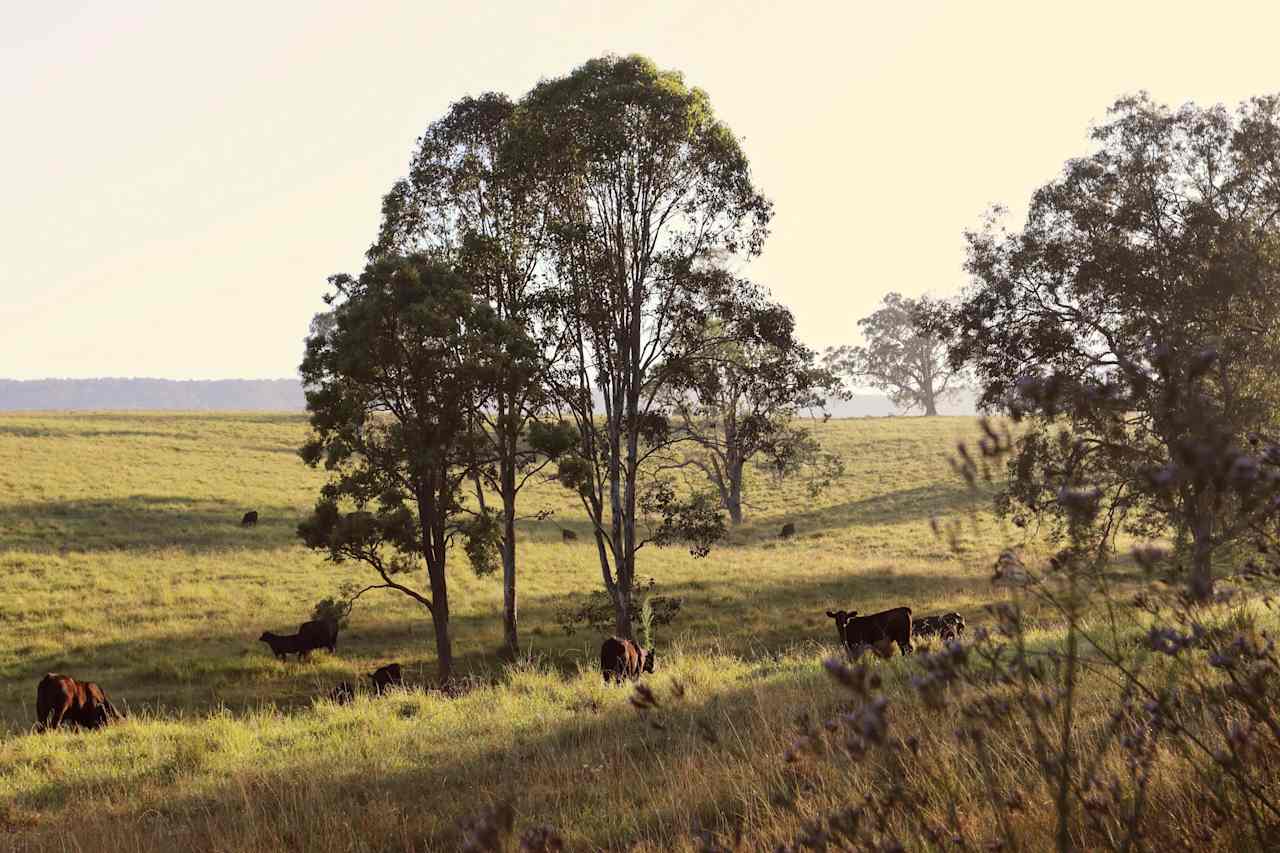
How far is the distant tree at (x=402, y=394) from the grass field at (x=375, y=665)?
12.1 ft

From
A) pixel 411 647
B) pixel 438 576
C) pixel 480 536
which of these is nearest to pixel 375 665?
pixel 411 647

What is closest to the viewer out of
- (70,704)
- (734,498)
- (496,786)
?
(496,786)

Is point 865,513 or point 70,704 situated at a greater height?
point 70,704

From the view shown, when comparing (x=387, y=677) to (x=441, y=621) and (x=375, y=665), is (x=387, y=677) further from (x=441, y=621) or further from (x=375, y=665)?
(x=375, y=665)

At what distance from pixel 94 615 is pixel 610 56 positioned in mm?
22387

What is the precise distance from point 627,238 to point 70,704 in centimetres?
1570

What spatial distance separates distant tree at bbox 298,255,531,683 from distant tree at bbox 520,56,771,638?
288 centimetres

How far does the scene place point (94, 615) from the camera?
27.0 meters

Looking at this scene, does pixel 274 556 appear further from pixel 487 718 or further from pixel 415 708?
pixel 487 718

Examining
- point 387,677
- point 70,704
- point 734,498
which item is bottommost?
point 387,677

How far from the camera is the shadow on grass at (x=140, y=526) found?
35719 millimetres

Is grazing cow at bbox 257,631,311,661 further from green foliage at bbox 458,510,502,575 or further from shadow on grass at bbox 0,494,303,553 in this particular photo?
shadow on grass at bbox 0,494,303,553

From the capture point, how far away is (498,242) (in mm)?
22891

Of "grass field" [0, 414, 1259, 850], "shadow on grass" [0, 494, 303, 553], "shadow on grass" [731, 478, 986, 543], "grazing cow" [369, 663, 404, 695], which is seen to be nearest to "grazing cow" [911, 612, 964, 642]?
"grass field" [0, 414, 1259, 850]
